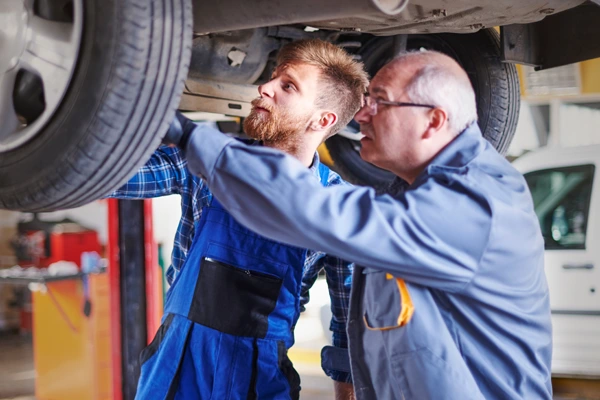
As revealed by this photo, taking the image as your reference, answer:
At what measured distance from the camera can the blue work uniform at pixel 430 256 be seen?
1.09 metres

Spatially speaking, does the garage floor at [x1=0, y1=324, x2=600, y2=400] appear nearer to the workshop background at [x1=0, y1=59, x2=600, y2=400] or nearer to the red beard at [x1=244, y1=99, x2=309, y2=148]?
the workshop background at [x1=0, y1=59, x2=600, y2=400]

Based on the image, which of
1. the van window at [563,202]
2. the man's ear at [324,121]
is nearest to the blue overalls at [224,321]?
the man's ear at [324,121]

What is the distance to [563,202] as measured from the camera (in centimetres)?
438

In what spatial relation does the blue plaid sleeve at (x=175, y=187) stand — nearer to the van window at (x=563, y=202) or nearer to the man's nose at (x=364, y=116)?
the man's nose at (x=364, y=116)

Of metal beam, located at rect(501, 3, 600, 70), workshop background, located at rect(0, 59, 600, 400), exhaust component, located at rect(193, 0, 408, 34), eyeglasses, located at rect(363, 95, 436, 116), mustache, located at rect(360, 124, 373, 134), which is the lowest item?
workshop background, located at rect(0, 59, 600, 400)

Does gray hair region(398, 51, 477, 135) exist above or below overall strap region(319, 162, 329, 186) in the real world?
above

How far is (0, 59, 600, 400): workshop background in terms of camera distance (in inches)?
154

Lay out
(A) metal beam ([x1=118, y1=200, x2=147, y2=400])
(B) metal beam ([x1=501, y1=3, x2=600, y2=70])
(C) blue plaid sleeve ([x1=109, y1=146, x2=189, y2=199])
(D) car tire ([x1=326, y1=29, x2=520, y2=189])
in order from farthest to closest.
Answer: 1. (A) metal beam ([x1=118, y1=200, x2=147, y2=400])
2. (D) car tire ([x1=326, y1=29, x2=520, y2=189])
3. (B) metal beam ([x1=501, y1=3, x2=600, y2=70])
4. (C) blue plaid sleeve ([x1=109, y1=146, x2=189, y2=199])

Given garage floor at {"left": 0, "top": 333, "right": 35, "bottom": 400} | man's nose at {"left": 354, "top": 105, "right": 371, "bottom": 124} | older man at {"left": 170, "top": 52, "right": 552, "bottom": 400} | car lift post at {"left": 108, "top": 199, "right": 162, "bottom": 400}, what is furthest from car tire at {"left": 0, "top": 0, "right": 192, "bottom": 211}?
garage floor at {"left": 0, "top": 333, "right": 35, "bottom": 400}

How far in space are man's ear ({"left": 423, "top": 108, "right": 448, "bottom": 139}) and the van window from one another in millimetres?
3244

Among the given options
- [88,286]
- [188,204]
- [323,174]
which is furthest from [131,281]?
[323,174]

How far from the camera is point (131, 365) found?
3545mm

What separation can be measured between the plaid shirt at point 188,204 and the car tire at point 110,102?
44cm

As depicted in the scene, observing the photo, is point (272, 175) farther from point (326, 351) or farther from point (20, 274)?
point (20, 274)
